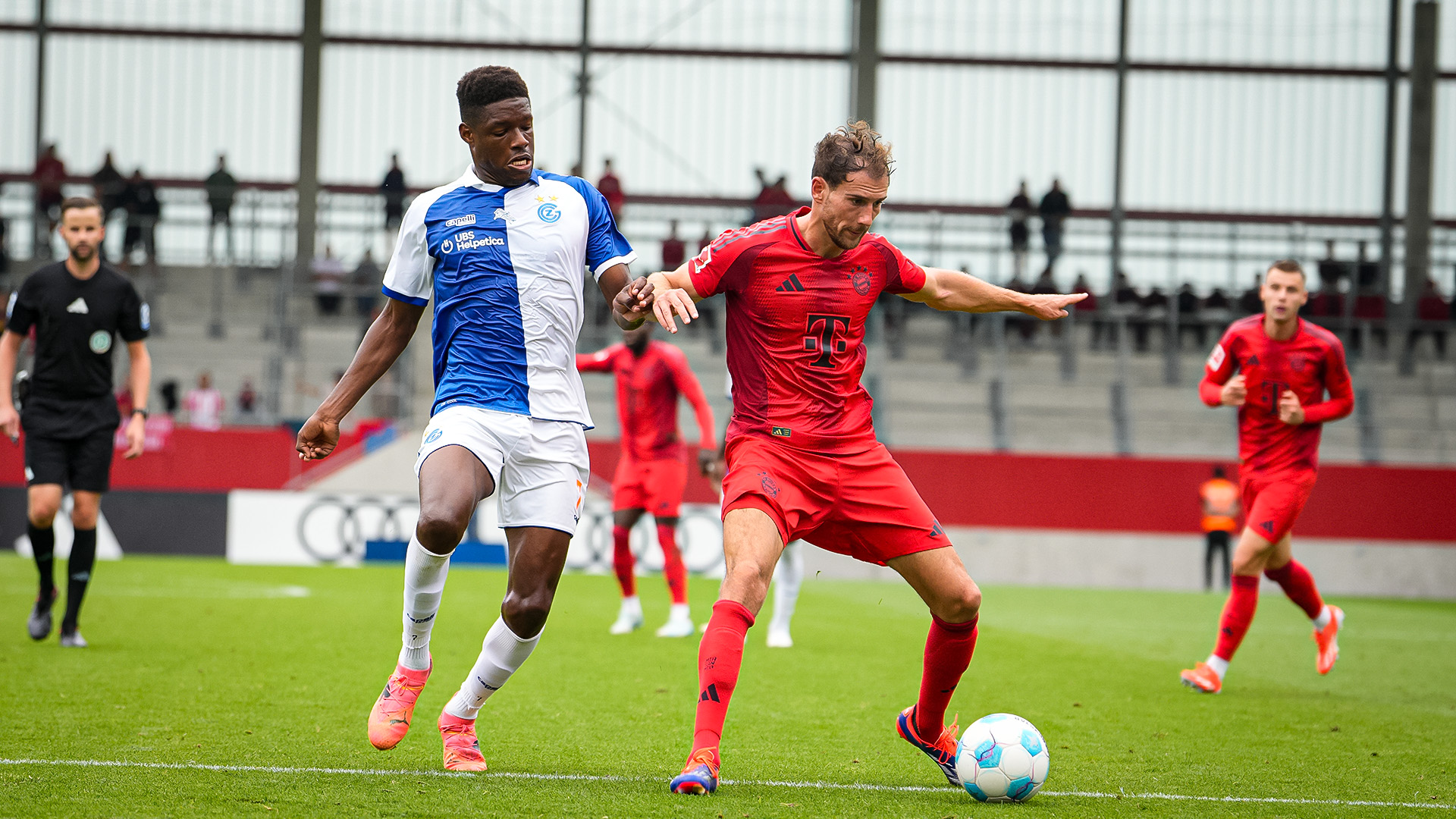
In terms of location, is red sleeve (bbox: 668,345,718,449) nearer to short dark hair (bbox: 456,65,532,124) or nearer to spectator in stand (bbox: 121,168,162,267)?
short dark hair (bbox: 456,65,532,124)

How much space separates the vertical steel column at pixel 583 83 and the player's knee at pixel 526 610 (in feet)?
67.0

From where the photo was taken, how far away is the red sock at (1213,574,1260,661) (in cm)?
764

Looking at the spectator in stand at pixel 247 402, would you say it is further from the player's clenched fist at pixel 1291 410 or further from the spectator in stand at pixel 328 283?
the player's clenched fist at pixel 1291 410

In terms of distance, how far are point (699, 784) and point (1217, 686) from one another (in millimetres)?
4364

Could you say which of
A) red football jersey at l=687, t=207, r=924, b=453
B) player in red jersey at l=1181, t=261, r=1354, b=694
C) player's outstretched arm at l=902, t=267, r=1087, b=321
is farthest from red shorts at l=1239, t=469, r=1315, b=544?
red football jersey at l=687, t=207, r=924, b=453

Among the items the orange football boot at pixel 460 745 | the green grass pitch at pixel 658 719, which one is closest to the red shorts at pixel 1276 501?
the green grass pitch at pixel 658 719

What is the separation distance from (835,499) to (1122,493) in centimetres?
1444

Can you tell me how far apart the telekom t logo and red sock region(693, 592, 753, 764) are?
3.11 feet

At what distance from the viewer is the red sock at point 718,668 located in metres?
4.28

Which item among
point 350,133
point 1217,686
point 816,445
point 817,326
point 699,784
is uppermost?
point 350,133

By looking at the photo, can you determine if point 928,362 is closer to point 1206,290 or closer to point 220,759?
point 1206,290

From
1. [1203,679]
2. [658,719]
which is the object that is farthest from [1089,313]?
[658,719]

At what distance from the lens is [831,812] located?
13.7 feet

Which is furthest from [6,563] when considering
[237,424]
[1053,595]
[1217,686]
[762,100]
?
[762,100]
